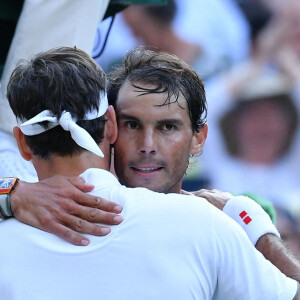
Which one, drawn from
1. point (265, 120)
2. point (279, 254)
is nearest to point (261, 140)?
point (265, 120)

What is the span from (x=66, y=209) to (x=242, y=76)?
14.0ft

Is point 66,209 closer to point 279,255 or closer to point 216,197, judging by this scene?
point 279,255

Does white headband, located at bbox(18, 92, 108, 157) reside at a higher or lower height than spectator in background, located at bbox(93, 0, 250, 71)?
higher

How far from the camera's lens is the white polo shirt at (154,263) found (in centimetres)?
191

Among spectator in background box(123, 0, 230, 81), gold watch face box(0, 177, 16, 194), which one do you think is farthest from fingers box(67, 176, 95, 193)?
spectator in background box(123, 0, 230, 81)

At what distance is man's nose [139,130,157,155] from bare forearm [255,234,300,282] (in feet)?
1.39

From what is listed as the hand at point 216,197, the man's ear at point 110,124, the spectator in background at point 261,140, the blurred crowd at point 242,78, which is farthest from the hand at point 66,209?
the spectator in background at point 261,140

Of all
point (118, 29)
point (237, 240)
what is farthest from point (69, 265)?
point (118, 29)

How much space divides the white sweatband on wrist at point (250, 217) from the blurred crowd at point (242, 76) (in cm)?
364

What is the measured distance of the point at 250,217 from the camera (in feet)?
7.79

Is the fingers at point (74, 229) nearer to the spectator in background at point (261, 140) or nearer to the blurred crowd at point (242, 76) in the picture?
the blurred crowd at point (242, 76)

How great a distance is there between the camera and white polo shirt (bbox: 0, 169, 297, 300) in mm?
1906

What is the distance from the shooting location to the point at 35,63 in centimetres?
218

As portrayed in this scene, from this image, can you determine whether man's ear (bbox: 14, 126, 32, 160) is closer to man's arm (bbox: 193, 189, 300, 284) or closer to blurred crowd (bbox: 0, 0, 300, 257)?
man's arm (bbox: 193, 189, 300, 284)
